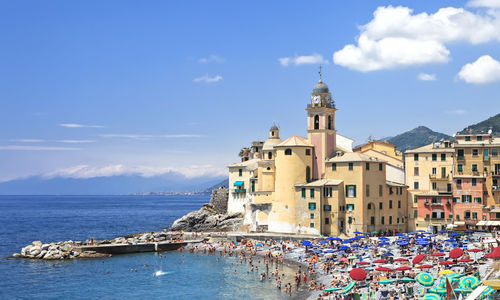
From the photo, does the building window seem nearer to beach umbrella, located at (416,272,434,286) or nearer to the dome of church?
the dome of church

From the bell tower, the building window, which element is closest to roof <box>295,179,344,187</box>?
the building window

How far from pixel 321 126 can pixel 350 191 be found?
10946mm

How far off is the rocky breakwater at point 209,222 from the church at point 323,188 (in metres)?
6.73

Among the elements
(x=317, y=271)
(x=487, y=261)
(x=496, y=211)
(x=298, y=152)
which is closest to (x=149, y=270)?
(x=317, y=271)

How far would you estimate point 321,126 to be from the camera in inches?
3152

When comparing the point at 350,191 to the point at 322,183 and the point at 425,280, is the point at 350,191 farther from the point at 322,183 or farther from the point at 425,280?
the point at 425,280

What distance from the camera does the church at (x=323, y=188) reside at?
246 feet

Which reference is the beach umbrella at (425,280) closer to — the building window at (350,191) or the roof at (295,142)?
the building window at (350,191)

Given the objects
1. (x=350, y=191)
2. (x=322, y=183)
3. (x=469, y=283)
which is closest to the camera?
(x=469, y=283)

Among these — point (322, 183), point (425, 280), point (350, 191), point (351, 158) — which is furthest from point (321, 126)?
point (425, 280)

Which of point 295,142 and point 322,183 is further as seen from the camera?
point 295,142

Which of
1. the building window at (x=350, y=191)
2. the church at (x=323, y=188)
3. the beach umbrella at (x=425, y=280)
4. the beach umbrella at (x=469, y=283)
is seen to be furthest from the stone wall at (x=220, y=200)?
the beach umbrella at (x=469, y=283)

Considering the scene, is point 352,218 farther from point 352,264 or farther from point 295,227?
point 352,264

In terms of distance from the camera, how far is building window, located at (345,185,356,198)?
74.8 metres
